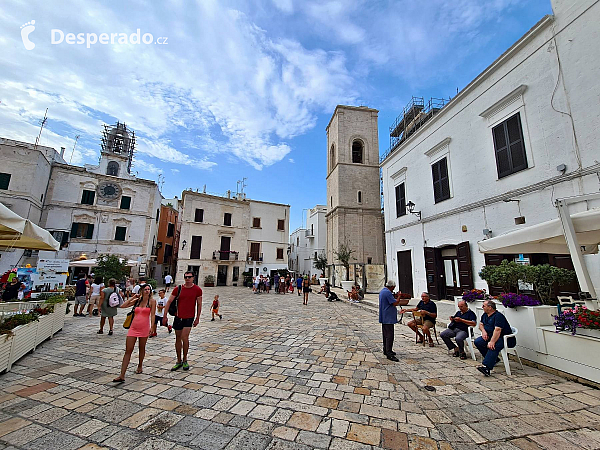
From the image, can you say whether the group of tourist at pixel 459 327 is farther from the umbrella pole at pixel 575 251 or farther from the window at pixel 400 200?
the window at pixel 400 200

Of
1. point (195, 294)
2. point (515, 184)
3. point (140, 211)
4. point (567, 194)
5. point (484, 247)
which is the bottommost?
point (195, 294)

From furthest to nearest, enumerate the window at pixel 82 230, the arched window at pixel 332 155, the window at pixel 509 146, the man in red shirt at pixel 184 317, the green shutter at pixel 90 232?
the arched window at pixel 332 155 → the green shutter at pixel 90 232 → the window at pixel 82 230 → the window at pixel 509 146 → the man in red shirt at pixel 184 317

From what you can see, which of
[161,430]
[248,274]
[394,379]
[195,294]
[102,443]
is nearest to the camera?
[102,443]

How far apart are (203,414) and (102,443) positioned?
0.90 meters

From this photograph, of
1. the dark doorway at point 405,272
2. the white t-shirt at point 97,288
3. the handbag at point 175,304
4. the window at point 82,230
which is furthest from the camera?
the window at point 82,230

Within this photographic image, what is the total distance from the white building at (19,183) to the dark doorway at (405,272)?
23.1 metres

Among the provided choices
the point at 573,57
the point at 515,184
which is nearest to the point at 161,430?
the point at 515,184

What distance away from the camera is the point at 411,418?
9.30 ft

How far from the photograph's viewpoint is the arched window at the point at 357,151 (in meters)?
26.6

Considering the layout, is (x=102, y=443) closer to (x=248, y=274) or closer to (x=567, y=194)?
(x=567, y=194)

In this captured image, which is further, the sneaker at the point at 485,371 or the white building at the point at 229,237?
the white building at the point at 229,237

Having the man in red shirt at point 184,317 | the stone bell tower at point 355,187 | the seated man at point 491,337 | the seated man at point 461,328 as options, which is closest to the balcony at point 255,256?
the stone bell tower at point 355,187

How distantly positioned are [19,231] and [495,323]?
8.11m

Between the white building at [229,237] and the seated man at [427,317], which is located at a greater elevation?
the white building at [229,237]
